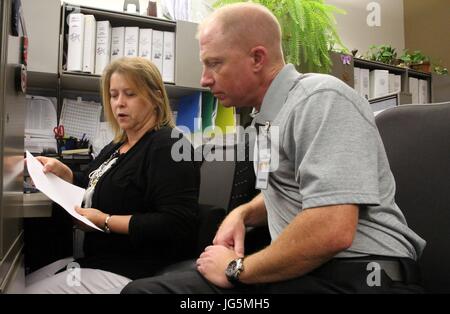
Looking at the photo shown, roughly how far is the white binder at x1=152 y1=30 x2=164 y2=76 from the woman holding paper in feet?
2.05

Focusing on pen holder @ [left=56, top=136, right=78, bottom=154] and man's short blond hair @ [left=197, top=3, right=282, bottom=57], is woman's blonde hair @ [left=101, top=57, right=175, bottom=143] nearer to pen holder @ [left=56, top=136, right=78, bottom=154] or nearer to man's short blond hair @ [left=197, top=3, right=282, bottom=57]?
man's short blond hair @ [left=197, top=3, right=282, bottom=57]

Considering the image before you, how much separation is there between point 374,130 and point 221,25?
40cm

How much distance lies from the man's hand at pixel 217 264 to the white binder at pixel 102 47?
1221 mm

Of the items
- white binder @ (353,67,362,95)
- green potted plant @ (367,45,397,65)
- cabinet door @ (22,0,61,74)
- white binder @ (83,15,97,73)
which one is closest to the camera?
cabinet door @ (22,0,61,74)

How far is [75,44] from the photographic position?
66.9 inches

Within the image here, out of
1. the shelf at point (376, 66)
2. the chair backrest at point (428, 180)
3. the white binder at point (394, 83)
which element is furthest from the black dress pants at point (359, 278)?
the white binder at point (394, 83)

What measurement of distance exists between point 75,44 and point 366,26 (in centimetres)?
260

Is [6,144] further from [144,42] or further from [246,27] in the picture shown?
[144,42]

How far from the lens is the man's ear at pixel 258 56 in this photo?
2.80ft

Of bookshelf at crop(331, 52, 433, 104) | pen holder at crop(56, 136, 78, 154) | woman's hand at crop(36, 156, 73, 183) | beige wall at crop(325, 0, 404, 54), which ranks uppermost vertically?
beige wall at crop(325, 0, 404, 54)

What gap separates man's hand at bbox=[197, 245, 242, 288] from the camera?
774mm

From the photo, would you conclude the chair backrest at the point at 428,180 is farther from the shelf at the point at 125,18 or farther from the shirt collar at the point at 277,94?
the shelf at the point at 125,18

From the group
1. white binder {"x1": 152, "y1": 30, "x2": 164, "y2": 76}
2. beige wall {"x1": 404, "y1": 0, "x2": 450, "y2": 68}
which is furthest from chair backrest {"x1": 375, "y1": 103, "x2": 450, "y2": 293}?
beige wall {"x1": 404, "y1": 0, "x2": 450, "y2": 68}
